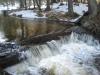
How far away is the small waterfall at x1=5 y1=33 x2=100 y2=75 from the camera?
11730 mm

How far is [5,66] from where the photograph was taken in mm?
11680

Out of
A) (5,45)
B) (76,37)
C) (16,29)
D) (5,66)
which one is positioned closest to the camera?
(5,66)

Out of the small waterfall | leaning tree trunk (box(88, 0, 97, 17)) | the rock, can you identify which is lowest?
the small waterfall

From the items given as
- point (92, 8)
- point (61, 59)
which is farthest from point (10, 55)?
point (92, 8)

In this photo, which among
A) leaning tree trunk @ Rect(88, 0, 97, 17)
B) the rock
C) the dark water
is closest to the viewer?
the rock

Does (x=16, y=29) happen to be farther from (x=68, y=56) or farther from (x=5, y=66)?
(x=5, y=66)

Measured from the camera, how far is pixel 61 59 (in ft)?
44.2

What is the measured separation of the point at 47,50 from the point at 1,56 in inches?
119

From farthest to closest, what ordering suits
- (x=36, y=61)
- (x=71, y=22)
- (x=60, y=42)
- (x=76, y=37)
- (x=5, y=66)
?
(x=71, y=22)
(x=76, y=37)
(x=60, y=42)
(x=36, y=61)
(x=5, y=66)

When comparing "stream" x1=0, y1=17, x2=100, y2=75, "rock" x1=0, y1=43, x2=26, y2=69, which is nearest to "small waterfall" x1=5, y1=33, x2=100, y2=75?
"stream" x1=0, y1=17, x2=100, y2=75

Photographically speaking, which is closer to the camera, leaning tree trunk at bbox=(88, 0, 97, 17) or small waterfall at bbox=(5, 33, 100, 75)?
small waterfall at bbox=(5, 33, 100, 75)

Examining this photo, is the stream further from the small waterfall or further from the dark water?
the dark water

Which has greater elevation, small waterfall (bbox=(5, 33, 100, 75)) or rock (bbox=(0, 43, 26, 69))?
rock (bbox=(0, 43, 26, 69))

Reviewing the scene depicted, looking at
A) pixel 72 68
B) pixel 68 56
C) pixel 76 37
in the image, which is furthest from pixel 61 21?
pixel 72 68
